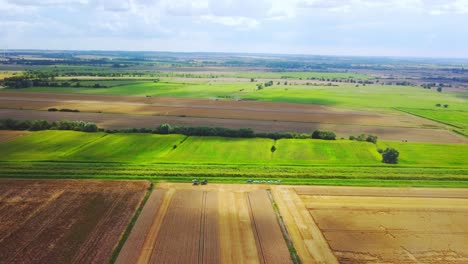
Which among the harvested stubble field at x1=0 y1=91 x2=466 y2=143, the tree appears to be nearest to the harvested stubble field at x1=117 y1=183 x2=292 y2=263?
the tree

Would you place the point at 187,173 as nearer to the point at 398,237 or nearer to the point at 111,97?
the point at 398,237

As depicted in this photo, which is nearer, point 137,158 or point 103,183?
point 103,183

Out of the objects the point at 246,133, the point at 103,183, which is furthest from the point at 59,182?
the point at 246,133

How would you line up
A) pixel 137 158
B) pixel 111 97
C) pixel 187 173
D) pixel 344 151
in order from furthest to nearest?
pixel 111 97
pixel 344 151
pixel 137 158
pixel 187 173

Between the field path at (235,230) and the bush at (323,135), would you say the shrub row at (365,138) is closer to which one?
the bush at (323,135)

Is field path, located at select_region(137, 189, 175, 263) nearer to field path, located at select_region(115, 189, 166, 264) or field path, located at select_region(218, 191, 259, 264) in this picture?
field path, located at select_region(115, 189, 166, 264)
